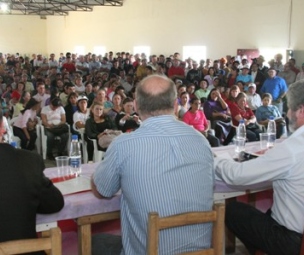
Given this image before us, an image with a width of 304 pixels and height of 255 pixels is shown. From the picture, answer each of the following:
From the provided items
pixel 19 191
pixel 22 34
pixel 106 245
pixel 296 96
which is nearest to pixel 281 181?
pixel 296 96

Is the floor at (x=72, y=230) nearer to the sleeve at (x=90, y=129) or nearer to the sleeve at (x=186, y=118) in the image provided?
the sleeve at (x=90, y=129)

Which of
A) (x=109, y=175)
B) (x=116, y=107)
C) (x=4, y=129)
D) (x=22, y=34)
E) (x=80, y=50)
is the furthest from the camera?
(x=22, y=34)

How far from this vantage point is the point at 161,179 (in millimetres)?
1723

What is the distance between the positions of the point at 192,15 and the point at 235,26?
6.56 feet

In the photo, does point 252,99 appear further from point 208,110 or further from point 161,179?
point 161,179

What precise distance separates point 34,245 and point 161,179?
579 mm

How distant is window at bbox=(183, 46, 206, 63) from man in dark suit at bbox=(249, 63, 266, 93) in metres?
3.66

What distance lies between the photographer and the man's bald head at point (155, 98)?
6.01 feet

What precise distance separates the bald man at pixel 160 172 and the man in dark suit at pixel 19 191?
0.98 feet

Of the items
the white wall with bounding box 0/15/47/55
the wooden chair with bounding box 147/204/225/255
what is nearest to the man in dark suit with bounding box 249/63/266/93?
the wooden chair with bounding box 147/204/225/255

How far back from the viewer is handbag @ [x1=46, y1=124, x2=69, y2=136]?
5.99 m

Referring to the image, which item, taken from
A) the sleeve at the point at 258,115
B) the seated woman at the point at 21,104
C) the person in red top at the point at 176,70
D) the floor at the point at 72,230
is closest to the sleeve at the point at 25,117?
the seated woman at the point at 21,104

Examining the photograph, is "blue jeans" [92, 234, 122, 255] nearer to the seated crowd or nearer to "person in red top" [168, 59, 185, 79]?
the seated crowd

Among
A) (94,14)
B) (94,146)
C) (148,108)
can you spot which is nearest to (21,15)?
(94,14)
